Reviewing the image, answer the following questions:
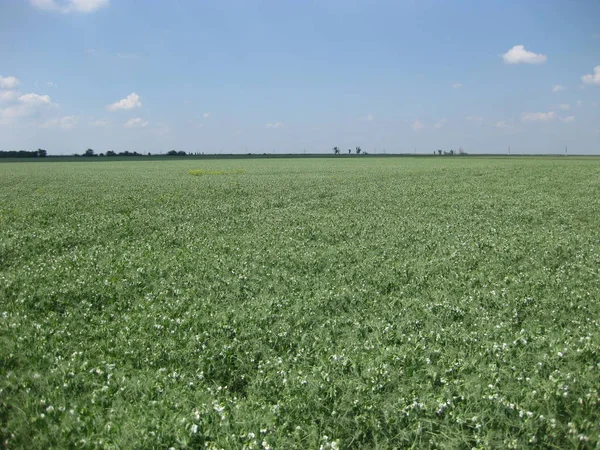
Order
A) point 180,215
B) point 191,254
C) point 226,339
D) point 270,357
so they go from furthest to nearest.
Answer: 1. point 180,215
2. point 191,254
3. point 226,339
4. point 270,357

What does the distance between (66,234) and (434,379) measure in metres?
13.2

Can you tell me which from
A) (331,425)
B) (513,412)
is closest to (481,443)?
(513,412)

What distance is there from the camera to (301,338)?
24.3ft

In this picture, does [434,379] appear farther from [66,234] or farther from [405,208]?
[405,208]

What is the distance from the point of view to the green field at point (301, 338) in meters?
5.09

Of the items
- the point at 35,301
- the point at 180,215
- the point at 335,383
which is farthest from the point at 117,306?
the point at 180,215

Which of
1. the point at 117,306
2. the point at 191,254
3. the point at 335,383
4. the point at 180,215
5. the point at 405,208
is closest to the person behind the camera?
the point at 335,383

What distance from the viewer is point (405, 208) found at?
21109 millimetres

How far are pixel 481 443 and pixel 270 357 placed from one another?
10.3 feet

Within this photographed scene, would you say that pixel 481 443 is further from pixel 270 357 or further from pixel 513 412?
pixel 270 357

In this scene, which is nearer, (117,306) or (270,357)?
(270,357)

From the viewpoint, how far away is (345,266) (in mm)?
11375

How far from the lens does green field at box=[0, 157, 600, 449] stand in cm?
509

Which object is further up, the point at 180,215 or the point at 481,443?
the point at 180,215
